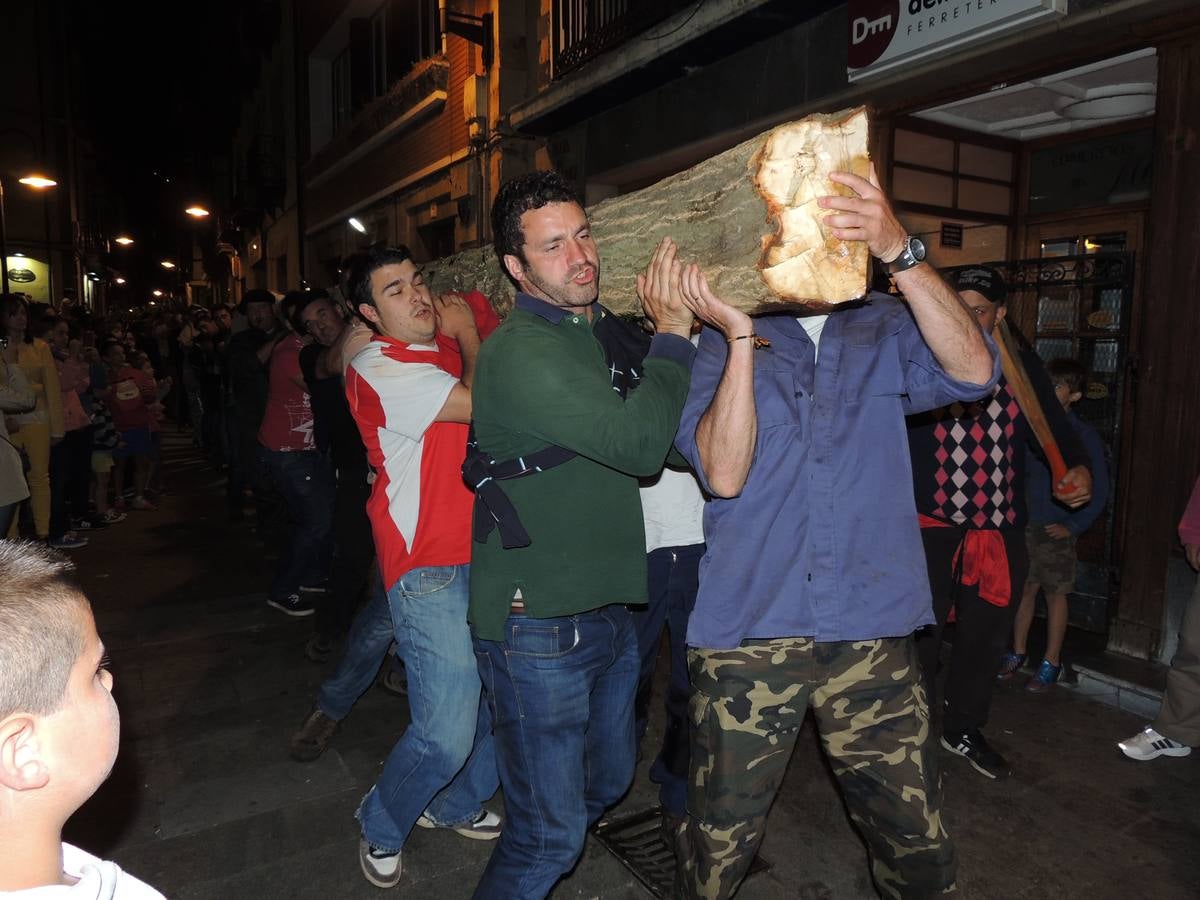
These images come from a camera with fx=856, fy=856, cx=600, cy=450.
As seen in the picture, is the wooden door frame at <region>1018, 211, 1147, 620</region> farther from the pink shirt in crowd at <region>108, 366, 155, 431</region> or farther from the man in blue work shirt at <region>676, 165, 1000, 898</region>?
the pink shirt in crowd at <region>108, 366, 155, 431</region>

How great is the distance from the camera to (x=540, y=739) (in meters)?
2.15

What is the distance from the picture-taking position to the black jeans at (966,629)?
11.7ft

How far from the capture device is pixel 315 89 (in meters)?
18.2

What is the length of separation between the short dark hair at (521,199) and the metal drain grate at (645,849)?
2101 mm

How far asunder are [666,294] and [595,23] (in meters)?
8.07

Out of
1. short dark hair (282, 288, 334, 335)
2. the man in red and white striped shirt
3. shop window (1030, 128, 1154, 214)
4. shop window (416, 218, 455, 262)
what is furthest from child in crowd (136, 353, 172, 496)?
shop window (1030, 128, 1154, 214)

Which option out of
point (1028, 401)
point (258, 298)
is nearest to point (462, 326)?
point (1028, 401)

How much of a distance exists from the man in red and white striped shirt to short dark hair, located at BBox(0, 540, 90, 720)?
160cm

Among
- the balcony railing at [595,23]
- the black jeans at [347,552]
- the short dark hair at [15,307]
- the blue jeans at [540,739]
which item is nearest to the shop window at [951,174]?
the balcony railing at [595,23]

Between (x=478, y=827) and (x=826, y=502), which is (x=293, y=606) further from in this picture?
(x=826, y=502)

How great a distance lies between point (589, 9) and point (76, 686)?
30.9 ft

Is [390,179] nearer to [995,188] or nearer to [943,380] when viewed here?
[995,188]

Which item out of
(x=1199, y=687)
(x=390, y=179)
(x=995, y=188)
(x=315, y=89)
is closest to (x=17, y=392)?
(x=1199, y=687)

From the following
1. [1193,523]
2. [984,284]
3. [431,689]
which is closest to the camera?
[431,689]
